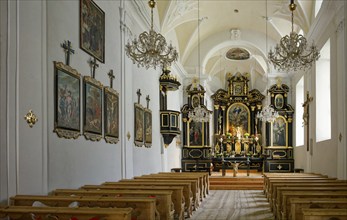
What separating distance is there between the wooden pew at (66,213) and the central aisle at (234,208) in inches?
195

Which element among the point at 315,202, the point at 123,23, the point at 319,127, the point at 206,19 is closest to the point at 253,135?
the point at 206,19

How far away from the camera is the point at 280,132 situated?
72.0 feet

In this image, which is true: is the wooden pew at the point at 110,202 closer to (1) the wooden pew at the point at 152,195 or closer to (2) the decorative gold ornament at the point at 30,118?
(1) the wooden pew at the point at 152,195

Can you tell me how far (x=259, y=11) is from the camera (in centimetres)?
1844

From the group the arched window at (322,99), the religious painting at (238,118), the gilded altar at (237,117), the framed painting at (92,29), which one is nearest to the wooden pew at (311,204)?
the framed painting at (92,29)

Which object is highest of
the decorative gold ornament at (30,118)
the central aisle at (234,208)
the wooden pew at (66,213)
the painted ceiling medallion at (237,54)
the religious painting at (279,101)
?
the painted ceiling medallion at (237,54)

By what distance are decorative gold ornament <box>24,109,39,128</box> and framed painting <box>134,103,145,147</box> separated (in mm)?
6401

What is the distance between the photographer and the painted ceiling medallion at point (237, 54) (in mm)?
25516

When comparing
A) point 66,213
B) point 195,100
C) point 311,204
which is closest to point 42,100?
point 66,213

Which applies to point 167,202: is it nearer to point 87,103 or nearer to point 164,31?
point 87,103

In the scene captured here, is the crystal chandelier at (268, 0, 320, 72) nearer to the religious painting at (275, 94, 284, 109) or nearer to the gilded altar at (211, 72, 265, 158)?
the religious painting at (275, 94, 284, 109)

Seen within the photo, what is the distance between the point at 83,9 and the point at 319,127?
32.1 feet

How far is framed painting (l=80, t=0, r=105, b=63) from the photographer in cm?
863

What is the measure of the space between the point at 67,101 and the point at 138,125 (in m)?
5.44
